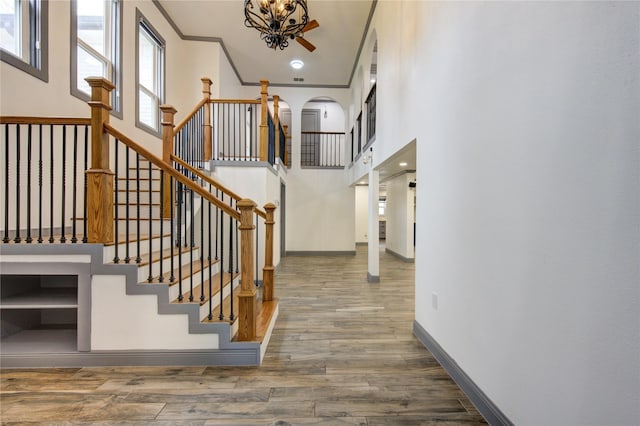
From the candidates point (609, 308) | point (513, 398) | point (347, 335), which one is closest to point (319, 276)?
point (347, 335)

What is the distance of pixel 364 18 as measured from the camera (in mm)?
5621

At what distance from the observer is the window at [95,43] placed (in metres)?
3.43

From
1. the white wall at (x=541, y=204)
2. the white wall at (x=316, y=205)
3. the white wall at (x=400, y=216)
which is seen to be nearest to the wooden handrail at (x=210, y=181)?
→ the white wall at (x=541, y=204)

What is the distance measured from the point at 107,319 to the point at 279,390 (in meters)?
1.49

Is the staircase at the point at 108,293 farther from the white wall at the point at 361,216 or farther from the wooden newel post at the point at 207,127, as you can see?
the white wall at the point at 361,216

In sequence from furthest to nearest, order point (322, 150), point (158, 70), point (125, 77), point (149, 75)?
point (322, 150), point (158, 70), point (149, 75), point (125, 77)

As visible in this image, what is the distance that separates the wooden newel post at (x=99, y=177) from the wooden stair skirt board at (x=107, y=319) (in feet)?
0.47

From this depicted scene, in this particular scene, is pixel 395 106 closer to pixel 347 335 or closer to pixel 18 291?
pixel 347 335

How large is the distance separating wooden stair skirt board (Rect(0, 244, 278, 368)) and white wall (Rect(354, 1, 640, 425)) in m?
1.78

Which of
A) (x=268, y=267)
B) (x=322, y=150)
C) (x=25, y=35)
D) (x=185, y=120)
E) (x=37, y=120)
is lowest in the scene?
(x=268, y=267)

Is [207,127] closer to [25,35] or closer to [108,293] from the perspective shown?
[25,35]

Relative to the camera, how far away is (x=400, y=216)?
8.16 meters

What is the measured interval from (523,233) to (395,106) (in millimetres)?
2635

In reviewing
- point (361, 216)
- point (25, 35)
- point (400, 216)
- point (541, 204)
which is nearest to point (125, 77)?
point (25, 35)
